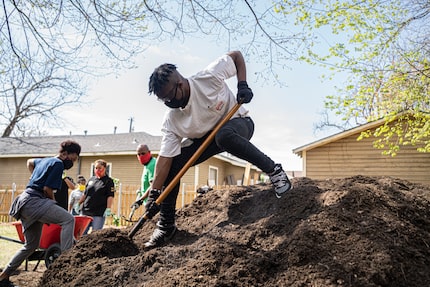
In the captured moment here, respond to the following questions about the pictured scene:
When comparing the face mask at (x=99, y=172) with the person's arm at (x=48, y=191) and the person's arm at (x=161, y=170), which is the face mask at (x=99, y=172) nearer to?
the person's arm at (x=48, y=191)

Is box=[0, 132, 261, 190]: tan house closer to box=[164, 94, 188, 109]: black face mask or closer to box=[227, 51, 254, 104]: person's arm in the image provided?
box=[227, 51, 254, 104]: person's arm

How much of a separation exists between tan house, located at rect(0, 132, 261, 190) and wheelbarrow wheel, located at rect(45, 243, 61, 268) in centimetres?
1270

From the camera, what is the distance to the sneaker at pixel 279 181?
2.72 meters

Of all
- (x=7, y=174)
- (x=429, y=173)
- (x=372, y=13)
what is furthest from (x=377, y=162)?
(x=7, y=174)

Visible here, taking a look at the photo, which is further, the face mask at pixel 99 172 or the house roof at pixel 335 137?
the house roof at pixel 335 137

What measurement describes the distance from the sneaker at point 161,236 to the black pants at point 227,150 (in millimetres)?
47

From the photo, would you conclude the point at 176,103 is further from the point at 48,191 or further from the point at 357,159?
the point at 357,159

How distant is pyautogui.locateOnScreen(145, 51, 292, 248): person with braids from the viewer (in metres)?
2.70

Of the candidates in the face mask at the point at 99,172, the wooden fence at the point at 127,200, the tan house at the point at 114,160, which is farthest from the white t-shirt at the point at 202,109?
the tan house at the point at 114,160

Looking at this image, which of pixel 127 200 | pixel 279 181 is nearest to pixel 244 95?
pixel 279 181

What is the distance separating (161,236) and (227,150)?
0.93 metres

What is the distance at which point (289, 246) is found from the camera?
2.02 m

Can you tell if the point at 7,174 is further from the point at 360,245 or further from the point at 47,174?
the point at 360,245

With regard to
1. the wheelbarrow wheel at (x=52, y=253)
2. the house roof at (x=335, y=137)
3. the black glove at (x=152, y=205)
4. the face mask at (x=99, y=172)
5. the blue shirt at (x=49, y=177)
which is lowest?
the wheelbarrow wheel at (x=52, y=253)
